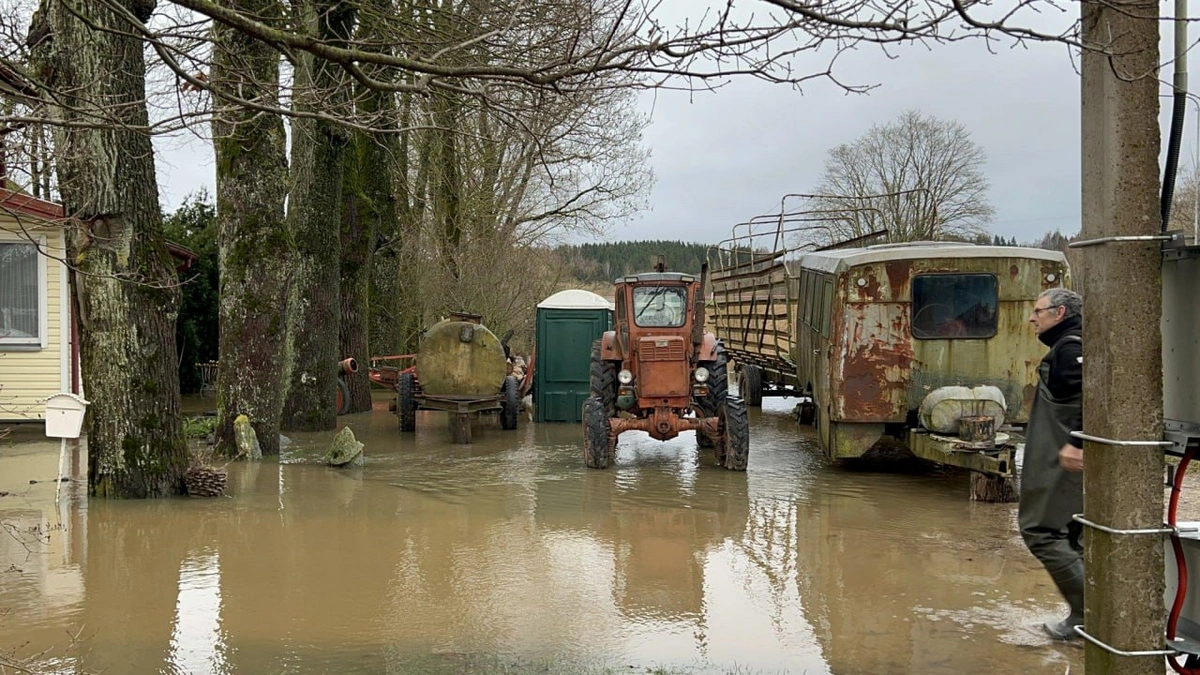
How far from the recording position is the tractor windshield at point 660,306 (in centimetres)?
1295

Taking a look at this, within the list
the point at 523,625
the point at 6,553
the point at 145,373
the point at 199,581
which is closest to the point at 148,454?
the point at 145,373

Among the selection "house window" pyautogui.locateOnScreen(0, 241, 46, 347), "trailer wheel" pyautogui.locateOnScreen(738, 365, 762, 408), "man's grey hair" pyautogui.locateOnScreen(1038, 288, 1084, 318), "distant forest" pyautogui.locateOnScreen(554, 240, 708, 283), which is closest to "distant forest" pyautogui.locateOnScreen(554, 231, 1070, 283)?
"distant forest" pyautogui.locateOnScreen(554, 240, 708, 283)

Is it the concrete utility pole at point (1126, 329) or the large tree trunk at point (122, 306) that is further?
the large tree trunk at point (122, 306)

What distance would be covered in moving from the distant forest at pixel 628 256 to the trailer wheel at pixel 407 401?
11.5m

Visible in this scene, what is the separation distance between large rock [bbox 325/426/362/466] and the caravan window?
642cm

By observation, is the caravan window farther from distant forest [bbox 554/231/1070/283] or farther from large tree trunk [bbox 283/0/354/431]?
distant forest [bbox 554/231/1070/283]

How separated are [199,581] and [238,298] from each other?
20.7 feet

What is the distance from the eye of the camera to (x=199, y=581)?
7.26 metres

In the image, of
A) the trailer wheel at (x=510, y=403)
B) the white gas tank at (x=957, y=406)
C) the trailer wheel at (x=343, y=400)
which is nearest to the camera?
the white gas tank at (x=957, y=406)

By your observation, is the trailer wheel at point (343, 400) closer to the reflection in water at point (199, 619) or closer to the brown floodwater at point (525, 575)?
the brown floodwater at point (525, 575)

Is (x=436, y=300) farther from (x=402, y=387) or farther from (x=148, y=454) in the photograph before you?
(x=148, y=454)

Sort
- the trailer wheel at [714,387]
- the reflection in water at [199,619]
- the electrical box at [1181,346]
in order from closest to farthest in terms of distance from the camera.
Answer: the electrical box at [1181,346], the reflection in water at [199,619], the trailer wheel at [714,387]

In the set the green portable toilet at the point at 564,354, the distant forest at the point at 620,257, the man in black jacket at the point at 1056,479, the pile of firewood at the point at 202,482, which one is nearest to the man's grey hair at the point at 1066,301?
the man in black jacket at the point at 1056,479

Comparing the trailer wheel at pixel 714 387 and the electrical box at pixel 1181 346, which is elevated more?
the electrical box at pixel 1181 346
